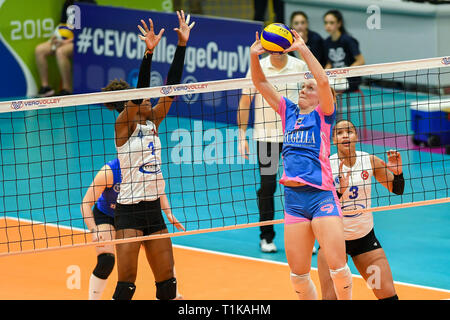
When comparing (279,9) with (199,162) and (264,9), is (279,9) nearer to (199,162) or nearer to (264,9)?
(264,9)

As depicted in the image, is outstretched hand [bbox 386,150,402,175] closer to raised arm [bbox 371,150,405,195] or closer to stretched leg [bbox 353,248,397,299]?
raised arm [bbox 371,150,405,195]

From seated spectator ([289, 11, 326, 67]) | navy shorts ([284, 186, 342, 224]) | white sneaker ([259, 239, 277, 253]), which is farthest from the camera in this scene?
seated spectator ([289, 11, 326, 67])

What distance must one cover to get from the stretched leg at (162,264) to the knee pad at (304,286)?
→ 47.8 inches

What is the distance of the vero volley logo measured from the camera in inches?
307

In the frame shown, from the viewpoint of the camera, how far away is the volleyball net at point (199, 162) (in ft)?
26.8

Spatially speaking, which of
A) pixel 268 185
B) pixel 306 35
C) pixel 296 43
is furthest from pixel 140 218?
pixel 306 35

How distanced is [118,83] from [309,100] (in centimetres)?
194

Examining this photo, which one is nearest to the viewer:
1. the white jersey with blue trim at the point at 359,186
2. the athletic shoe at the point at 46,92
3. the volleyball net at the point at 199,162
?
the white jersey with blue trim at the point at 359,186

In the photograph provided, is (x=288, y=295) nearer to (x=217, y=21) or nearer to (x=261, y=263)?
(x=261, y=263)

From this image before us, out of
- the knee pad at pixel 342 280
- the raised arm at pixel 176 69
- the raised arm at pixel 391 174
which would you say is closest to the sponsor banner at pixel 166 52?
the raised arm at pixel 176 69

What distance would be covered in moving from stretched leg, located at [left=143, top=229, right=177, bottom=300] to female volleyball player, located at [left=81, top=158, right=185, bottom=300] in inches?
18.0

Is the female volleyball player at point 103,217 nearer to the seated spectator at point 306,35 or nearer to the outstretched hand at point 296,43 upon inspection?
the outstretched hand at point 296,43

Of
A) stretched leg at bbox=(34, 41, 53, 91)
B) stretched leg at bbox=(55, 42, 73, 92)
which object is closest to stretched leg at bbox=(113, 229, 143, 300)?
stretched leg at bbox=(55, 42, 73, 92)

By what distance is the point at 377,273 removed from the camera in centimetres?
763
